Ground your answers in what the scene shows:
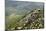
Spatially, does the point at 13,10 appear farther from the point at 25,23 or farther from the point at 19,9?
the point at 25,23

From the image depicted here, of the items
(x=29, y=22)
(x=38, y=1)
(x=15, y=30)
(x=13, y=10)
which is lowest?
(x=15, y=30)

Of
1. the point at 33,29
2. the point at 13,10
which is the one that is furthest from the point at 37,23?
the point at 13,10

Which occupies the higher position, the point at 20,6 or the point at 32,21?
the point at 20,6

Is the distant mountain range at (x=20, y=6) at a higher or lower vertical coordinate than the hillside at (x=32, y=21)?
higher

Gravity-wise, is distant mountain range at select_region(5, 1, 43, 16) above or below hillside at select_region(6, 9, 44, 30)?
above

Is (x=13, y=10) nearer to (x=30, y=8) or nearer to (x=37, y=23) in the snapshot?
(x=30, y=8)

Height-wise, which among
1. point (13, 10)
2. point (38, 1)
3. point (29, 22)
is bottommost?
point (29, 22)

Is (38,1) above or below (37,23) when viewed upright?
above
